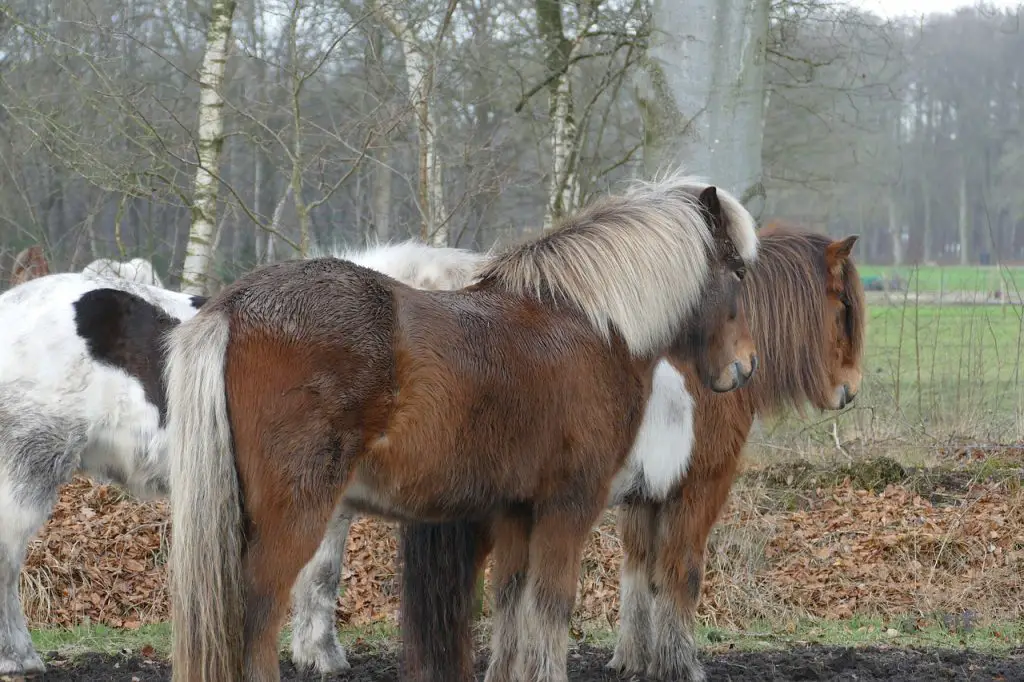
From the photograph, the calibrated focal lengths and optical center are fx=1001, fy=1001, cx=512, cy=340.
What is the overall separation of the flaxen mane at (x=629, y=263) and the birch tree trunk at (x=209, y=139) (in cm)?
408

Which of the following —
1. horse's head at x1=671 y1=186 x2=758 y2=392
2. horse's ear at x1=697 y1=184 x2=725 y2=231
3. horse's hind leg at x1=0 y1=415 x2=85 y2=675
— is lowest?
horse's hind leg at x1=0 y1=415 x2=85 y2=675

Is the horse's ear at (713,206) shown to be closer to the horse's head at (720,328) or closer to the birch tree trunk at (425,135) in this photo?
the horse's head at (720,328)

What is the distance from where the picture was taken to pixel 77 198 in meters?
22.1

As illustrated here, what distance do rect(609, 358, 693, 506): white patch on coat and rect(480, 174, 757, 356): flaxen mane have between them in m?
0.65

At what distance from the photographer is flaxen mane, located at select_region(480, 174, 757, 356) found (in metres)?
3.96

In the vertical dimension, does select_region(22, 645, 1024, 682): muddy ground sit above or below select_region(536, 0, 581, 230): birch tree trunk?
below

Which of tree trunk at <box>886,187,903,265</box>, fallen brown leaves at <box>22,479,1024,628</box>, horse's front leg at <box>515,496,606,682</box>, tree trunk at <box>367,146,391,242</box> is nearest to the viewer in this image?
horse's front leg at <box>515,496,606,682</box>

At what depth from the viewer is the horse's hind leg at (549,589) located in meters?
3.82

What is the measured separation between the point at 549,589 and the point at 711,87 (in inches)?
147

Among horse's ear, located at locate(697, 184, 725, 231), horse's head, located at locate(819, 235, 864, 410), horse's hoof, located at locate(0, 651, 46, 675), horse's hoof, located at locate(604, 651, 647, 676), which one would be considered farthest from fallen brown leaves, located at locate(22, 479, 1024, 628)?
horse's ear, located at locate(697, 184, 725, 231)

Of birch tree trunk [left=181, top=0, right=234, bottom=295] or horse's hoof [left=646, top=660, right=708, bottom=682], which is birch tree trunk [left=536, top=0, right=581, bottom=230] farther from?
horse's hoof [left=646, top=660, right=708, bottom=682]

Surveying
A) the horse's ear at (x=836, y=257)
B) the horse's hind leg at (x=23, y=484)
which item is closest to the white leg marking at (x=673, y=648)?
the horse's ear at (x=836, y=257)

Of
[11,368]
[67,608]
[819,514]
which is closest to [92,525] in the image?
[67,608]

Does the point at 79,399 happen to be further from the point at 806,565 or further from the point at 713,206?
the point at 806,565
